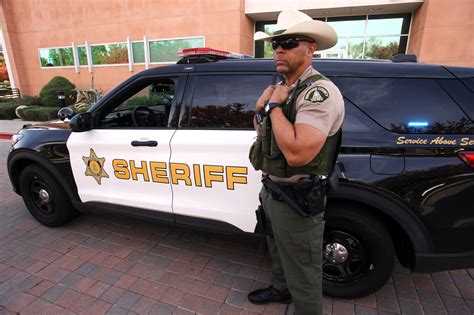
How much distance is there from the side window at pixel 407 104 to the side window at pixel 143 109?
5.28ft

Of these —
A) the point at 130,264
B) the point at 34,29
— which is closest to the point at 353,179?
the point at 130,264

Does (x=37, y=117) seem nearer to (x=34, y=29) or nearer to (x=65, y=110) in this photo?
(x=34, y=29)

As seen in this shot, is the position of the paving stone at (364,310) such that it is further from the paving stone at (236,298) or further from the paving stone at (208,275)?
the paving stone at (208,275)

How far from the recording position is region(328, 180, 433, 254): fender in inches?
74.9

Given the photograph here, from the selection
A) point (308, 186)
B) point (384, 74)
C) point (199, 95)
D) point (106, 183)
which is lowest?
point (106, 183)

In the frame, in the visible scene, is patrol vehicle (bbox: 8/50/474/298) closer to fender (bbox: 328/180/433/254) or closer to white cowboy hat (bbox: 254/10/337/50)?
fender (bbox: 328/180/433/254)

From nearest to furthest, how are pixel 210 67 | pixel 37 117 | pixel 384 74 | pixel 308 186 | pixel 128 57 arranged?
pixel 308 186 < pixel 384 74 < pixel 210 67 < pixel 37 117 < pixel 128 57

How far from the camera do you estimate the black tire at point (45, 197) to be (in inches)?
123

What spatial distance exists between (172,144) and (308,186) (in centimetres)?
128

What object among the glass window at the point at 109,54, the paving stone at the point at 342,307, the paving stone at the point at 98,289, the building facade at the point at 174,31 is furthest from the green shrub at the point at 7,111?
the paving stone at the point at 342,307

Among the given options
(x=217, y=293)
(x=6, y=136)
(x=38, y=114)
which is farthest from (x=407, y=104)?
(x=38, y=114)

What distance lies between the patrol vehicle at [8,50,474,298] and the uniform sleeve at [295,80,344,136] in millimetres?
689

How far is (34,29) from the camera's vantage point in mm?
16797

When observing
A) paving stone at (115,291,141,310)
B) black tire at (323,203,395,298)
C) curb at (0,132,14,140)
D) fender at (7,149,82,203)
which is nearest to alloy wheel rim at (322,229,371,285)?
black tire at (323,203,395,298)
